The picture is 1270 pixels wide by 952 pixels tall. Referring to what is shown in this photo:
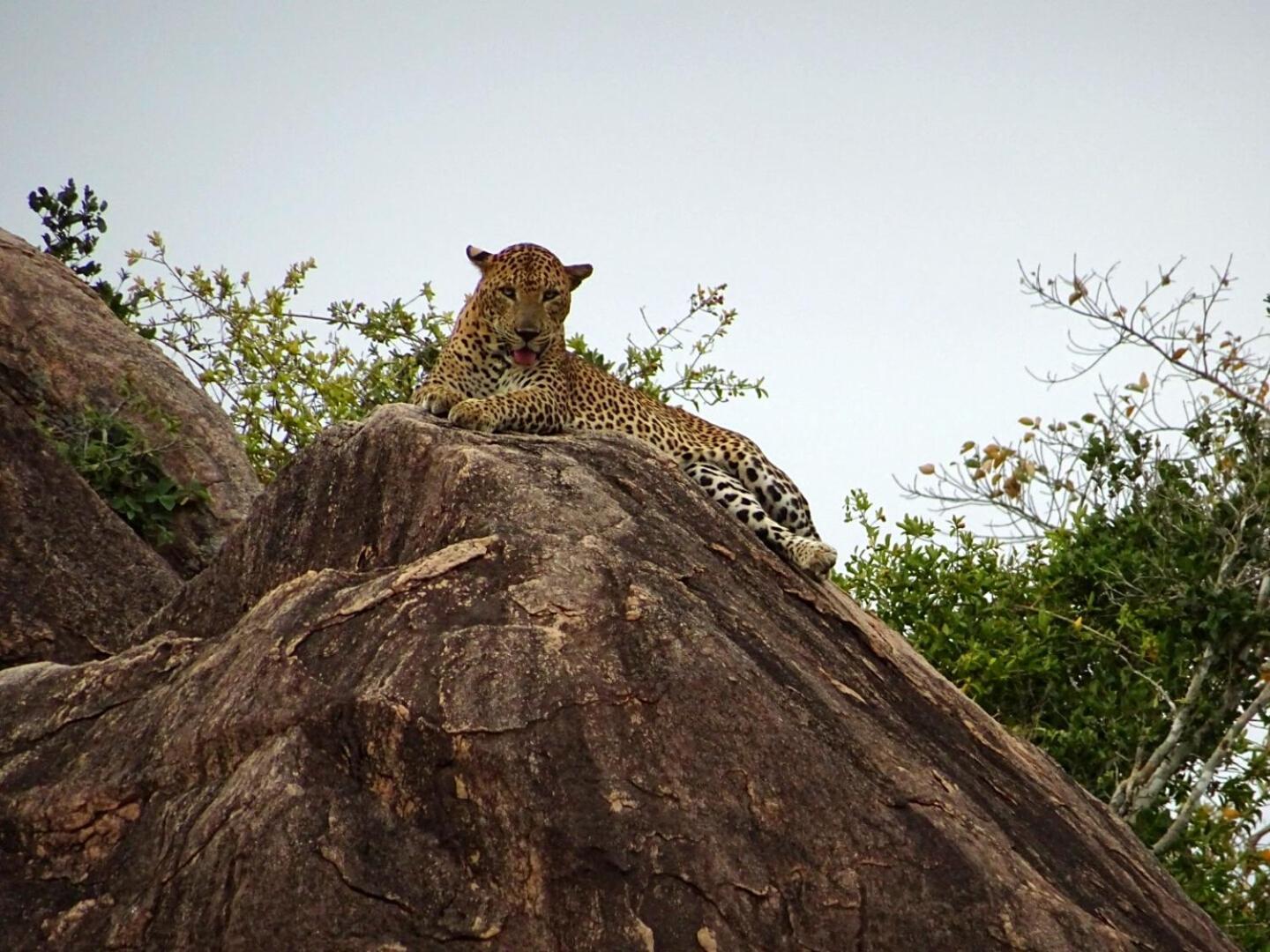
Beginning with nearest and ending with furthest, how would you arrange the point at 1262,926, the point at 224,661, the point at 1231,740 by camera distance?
the point at 224,661
the point at 1262,926
the point at 1231,740

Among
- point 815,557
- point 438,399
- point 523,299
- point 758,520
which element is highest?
point 523,299

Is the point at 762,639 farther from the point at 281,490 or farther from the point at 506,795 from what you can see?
the point at 281,490

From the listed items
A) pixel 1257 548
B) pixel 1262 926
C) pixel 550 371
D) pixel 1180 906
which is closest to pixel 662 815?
pixel 1180 906

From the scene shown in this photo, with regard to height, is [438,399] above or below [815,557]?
above

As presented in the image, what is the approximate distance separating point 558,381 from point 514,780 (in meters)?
4.72

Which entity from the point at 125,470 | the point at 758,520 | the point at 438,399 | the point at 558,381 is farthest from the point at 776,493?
the point at 125,470

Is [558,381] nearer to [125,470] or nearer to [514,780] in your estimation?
[125,470]

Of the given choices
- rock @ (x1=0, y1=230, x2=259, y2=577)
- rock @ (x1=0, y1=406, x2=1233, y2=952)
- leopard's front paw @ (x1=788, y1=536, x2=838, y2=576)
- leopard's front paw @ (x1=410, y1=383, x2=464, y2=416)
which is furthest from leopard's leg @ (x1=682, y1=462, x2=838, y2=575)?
rock @ (x1=0, y1=230, x2=259, y2=577)

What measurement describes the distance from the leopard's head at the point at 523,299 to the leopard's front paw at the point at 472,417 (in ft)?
5.70

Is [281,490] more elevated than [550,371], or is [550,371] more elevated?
[550,371]

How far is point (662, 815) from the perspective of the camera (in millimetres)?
6602

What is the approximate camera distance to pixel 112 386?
1262cm

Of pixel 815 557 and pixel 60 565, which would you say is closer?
pixel 815 557

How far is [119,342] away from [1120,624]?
8156 millimetres
